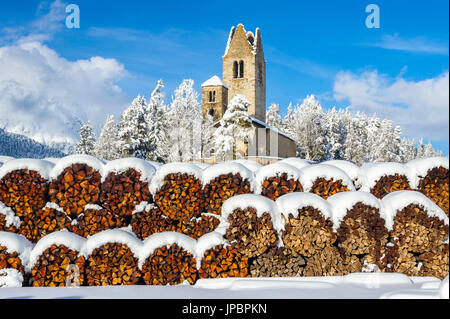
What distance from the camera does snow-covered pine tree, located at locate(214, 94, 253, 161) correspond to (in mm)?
28281

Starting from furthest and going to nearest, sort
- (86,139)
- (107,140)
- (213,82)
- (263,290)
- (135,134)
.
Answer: (213,82) < (86,139) < (107,140) < (135,134) < (263,290)

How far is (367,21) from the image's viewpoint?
19.0 feet

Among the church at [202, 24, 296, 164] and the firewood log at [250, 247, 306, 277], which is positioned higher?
the church at [202, 24, 296, 164]

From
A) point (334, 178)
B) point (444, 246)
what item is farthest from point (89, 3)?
point (444, 246)

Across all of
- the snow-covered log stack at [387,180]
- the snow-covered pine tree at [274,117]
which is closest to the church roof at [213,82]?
the snow-covered pine tree at [274,117]

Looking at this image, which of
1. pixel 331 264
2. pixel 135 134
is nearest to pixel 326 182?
pixel 331 264

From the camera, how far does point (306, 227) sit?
16.2ft

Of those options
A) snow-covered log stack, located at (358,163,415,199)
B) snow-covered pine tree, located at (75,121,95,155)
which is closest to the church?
snow-covered pine tree, located at (75,121,95,155)

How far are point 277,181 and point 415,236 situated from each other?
203 cm

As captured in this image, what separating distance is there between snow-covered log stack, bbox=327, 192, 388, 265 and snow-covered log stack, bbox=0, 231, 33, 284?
4.18m

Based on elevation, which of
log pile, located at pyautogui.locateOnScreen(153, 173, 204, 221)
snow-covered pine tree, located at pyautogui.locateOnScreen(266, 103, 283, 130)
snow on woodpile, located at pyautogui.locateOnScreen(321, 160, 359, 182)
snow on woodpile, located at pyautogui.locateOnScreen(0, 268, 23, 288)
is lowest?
snow on woodpile, located at pyautogui.locateOnScreen(0, 268, 23, 288)

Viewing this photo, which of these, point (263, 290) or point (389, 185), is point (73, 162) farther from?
point (389, 185)

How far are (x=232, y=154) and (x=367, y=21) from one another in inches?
910

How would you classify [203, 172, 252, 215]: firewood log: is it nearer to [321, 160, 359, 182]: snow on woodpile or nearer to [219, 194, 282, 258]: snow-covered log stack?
[219, 194, 282, 258]: snow-covered log stack
